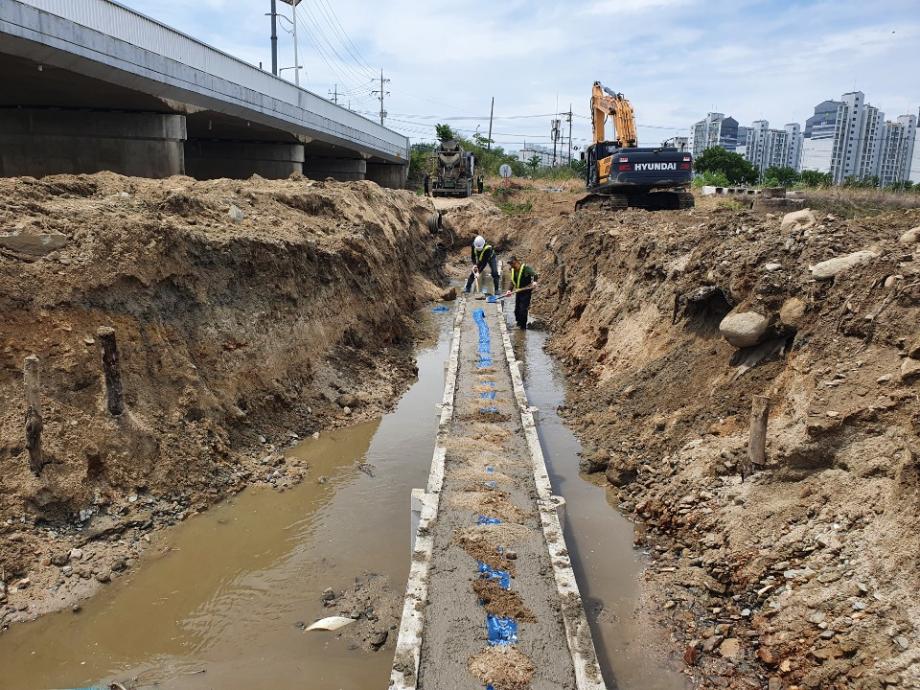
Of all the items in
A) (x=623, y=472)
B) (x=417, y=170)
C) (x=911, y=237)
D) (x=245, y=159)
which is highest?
(x=417, y=170)

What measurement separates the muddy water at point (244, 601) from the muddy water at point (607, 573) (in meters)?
1.56

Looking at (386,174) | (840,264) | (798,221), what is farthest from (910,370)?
(386,174)

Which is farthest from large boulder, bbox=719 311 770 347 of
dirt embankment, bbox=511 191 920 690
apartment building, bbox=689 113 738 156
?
apartment building, bbox=689 113 738 156

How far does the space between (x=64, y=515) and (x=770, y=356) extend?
6.79 m

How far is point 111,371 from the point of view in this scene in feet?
19.4

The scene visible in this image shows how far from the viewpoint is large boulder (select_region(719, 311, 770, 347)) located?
6429mm

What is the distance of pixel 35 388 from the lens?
5273mm

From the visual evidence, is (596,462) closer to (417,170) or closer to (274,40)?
(274,40)

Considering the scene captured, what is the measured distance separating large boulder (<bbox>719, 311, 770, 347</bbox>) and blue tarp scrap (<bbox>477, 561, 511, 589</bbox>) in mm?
3681

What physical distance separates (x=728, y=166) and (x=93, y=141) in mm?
42192

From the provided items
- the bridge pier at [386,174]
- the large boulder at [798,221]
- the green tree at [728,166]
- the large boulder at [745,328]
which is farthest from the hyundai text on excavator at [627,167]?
the green tree at [728,166]

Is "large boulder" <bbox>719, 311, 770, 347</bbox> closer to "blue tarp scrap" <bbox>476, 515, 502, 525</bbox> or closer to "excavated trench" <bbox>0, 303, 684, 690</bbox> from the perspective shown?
"excavated trench" <bbox>0, 303, 684, 690</bbox>

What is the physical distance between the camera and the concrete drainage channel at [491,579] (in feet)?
12.5

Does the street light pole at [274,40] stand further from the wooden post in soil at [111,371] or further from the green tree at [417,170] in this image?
the wooden post in soil at [111,371]
